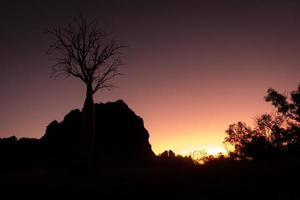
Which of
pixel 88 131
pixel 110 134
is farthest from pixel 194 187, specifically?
pixel 110 134

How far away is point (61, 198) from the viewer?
33.6ft

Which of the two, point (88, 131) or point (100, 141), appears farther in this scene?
point (100, 141)

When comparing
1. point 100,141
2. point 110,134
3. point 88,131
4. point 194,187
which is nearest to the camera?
point 194,187

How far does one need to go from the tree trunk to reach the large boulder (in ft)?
41.7

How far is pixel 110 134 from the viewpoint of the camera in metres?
33.8

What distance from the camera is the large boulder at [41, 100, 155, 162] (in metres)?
32.2

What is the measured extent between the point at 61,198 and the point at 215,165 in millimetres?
7642

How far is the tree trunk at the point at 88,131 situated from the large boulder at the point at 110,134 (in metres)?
12.7

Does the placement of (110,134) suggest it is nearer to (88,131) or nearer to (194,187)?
(88,131)

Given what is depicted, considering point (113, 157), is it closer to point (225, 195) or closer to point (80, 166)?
point (80, 166)

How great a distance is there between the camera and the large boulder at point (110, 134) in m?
32.2

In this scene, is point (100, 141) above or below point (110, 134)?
below

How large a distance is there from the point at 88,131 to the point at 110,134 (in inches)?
624

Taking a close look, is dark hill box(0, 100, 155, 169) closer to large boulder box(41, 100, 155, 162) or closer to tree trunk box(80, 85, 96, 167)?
large boulder box(41, 100, 155, 162)
